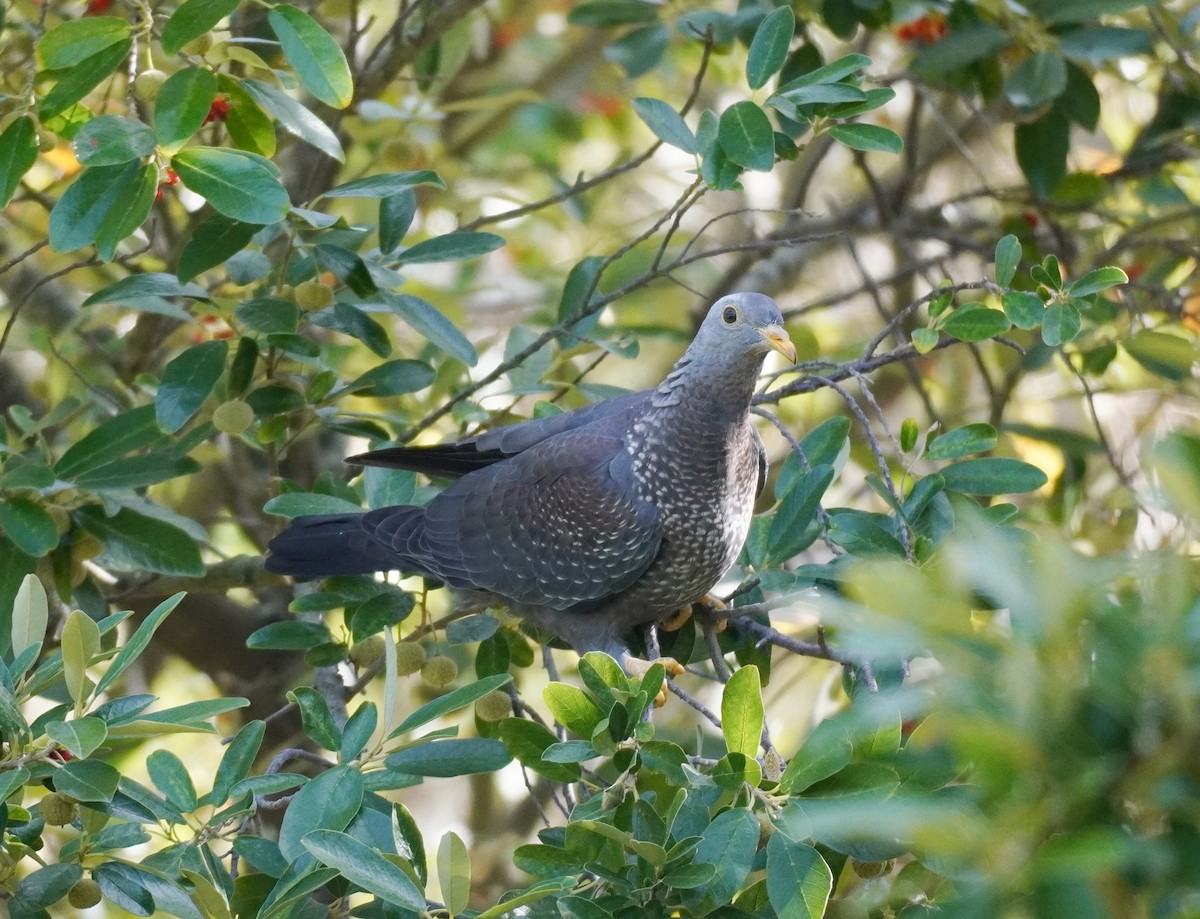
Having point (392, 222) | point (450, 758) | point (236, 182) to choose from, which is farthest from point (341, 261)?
point (450, 758)

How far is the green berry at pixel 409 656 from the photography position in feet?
7.79

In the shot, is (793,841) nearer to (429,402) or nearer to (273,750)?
(429,402)

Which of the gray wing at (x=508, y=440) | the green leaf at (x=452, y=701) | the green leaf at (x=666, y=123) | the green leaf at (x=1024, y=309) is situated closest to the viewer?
the green leaf at (x=452, y=701)

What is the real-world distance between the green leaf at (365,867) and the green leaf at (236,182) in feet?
3.26

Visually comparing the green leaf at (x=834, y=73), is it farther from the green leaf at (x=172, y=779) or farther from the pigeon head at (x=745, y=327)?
the green leaf at (x=172, y=779)

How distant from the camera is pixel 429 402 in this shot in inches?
124

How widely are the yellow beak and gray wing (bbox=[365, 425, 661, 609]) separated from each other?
1.38 feet

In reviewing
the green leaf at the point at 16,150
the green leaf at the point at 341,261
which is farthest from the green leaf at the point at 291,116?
the green leaf at the point at 16,150

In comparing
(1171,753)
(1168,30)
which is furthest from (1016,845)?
(1168,30)

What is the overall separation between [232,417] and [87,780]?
99cm

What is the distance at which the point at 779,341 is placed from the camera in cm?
240

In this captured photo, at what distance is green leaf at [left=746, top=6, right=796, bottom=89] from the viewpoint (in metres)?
2.22

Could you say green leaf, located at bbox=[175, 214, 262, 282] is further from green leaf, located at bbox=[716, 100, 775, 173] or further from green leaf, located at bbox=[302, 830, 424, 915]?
green leaf, located at bbox=[302, 830, 424, 915]

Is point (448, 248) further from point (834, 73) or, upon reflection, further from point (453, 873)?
point (453, 873)
